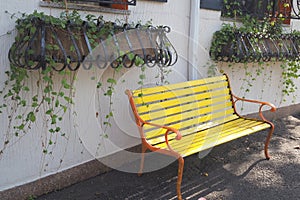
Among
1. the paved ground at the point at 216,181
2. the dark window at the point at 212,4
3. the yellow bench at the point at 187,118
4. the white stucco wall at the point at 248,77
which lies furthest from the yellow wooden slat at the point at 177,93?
the dark window at the point at 212,4

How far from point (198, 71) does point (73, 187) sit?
1932 millimetres

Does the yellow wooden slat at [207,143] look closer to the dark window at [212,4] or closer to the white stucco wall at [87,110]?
the white stucco wall at [87,110]

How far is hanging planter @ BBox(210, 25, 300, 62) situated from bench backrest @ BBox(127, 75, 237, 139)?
0.30 meters

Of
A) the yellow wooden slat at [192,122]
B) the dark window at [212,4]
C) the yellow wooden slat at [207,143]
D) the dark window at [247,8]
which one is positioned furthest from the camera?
the dark window at [247,8]

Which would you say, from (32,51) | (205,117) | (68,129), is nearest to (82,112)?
(68,129)

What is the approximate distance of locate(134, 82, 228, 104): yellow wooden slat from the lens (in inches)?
115

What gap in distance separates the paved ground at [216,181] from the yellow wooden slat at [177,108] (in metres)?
0.58

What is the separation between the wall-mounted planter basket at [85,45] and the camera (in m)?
2.17

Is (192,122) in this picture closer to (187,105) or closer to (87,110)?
(187,105)

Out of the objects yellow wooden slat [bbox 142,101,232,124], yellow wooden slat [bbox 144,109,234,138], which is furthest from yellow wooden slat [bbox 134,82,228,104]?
yellow wooden slat [bbox 144,109,234,138]

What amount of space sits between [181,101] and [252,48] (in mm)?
1357

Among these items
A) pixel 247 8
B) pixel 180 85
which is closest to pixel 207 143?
pixel 180 85

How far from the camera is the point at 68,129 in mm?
2795

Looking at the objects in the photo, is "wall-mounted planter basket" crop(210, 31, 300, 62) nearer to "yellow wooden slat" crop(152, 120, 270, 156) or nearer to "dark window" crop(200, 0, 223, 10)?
"dark window" crop(200, 0, 223, 10)
